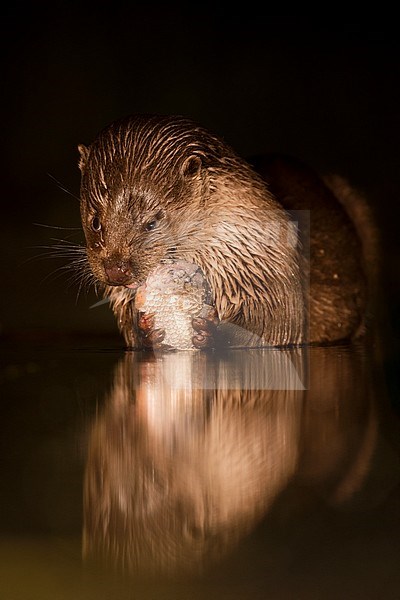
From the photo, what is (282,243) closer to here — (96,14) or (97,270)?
Answer: (97,270)

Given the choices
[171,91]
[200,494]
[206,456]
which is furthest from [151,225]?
[171,91]

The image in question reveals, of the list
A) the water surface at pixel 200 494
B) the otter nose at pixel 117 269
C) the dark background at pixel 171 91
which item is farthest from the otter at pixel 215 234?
the dark background at pixel 171 91

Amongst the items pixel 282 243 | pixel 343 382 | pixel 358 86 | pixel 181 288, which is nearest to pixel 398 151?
pixel 358 86

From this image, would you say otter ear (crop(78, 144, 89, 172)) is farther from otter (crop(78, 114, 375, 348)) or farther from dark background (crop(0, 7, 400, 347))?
dark background (crop(0, 7, 400, 347))

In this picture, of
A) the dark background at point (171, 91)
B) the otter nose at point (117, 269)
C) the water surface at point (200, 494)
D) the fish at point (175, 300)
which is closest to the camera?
the water surface at point (200, 494)

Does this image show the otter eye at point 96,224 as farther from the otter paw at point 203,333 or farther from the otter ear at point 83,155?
the otter paw at point 203,333

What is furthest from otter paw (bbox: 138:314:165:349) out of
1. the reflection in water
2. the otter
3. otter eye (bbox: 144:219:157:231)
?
the reflection in water
